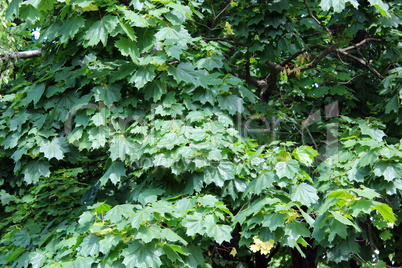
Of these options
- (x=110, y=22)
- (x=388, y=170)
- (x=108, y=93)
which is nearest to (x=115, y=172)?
(x=108, y=93)

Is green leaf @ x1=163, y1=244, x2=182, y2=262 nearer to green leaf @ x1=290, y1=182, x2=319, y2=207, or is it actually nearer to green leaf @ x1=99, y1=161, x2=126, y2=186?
green leaf @ x1=99, y1=161, x2=126, y2=186

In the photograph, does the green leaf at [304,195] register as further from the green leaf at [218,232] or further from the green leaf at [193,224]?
the green leaf at [193,224]

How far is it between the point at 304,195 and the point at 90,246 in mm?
2091

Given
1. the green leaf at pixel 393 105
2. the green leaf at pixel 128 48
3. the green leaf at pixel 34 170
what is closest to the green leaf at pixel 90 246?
the green leaf at pixel 34 170

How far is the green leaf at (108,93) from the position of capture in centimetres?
446

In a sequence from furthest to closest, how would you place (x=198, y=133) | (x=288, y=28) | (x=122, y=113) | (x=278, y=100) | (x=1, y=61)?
(x=278, y=100), (x=288, y=28), (x=1, y=61), (x=122, y=113), (x=198, y=133)

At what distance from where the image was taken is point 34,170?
15.4ft

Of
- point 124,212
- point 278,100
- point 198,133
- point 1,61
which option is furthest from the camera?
point 278,100

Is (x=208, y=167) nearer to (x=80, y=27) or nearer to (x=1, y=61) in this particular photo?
(x=80, y=27)

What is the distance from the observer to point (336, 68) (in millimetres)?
6602

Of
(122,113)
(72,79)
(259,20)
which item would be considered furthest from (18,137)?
(259,20)

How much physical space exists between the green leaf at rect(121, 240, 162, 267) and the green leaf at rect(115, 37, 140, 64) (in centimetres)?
188

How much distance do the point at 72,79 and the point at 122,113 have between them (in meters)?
0.67

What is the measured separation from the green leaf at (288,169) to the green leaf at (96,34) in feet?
7.04
